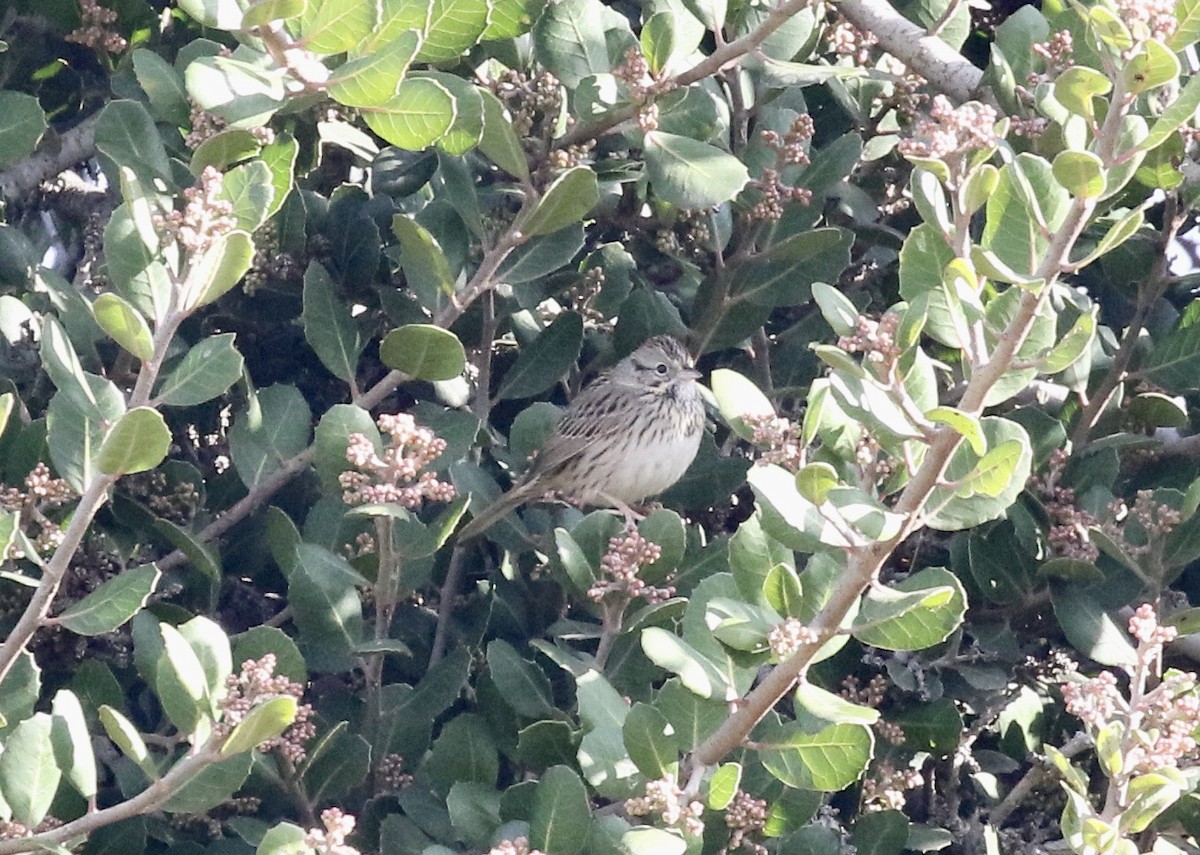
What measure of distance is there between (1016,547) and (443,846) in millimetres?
1618

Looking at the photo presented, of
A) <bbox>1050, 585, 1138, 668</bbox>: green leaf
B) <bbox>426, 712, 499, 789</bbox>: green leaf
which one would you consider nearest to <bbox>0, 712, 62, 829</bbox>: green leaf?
<bbox>426, 712, 499, 789</bbox>: green leaf

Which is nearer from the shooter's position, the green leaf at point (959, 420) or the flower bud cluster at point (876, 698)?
the green leaf at point (959, 420)

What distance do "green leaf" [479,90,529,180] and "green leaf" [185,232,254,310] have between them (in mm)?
852

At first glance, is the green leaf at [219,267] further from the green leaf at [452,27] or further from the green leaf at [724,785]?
the green leaf at [724,785]

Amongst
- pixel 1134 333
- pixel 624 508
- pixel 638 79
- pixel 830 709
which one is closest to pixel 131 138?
pixel 638 79

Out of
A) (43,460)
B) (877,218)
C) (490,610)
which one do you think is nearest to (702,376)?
(877,218)

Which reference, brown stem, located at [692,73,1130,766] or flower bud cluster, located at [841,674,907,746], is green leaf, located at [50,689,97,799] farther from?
flower bud cluster, located at [841,674,907,746]

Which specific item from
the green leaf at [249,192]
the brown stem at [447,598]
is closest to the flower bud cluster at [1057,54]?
the brown stem at [447,598]

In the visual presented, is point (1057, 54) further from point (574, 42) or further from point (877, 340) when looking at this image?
point (877, 340)

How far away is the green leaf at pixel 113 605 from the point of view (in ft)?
11.2

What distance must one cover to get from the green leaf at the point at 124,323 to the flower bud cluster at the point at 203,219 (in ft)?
0.54

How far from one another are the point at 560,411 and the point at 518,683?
1.11 meters

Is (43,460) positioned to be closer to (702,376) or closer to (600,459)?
(702,376)

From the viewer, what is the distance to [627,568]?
3963 mm
